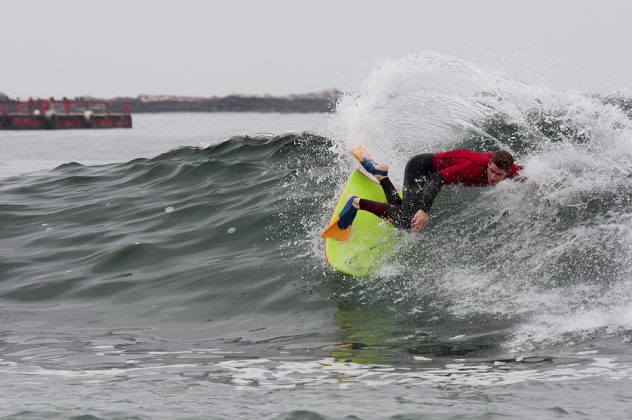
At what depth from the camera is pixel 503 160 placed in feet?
29.7

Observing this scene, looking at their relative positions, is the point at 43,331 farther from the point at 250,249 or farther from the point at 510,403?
the point at 510,403

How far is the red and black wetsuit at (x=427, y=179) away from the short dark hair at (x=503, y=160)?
0.42m

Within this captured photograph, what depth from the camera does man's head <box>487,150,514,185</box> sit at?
9047 mm

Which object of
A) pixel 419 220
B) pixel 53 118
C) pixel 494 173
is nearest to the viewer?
pixel 494 173

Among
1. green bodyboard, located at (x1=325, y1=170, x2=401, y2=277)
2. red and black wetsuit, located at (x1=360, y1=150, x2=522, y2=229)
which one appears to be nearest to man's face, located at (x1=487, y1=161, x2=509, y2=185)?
red and black wetsuit, located at (x1=360, y1=150, x2=522, y2=229)

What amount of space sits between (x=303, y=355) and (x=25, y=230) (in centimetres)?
760

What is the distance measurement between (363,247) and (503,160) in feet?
6.44

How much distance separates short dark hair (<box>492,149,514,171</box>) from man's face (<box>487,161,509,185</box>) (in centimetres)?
5

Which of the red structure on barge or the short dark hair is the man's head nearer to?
the short dark hair

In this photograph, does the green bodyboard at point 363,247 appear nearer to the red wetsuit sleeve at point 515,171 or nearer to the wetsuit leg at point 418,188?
the wetsuit leg at point 418,188

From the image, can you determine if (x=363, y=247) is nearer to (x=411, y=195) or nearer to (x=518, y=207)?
(x=411, y=195)

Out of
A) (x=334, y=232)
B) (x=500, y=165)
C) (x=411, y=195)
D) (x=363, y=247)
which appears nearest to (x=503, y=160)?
(x=500, y=165)

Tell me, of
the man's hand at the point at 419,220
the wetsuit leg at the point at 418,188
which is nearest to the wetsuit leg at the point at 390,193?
the wetsuit leg at the point at 418,188

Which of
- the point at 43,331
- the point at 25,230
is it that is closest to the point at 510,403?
the point at 43,331
